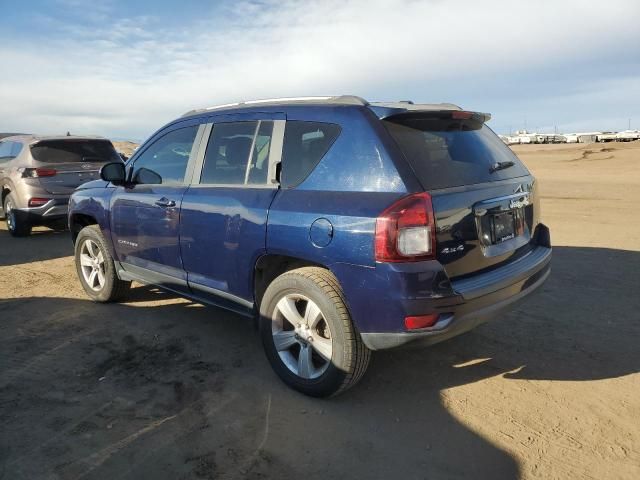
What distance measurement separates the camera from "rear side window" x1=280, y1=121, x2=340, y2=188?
10.6ft

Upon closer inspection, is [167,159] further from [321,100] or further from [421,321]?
[421,321]

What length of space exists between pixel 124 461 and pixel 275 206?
167 cm

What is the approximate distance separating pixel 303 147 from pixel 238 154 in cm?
65

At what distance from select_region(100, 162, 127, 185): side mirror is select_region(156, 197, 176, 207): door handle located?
2.26ft

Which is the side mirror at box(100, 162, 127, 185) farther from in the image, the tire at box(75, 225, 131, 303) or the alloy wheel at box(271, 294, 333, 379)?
the alloy wheel at box(271, 294, 333, 379)

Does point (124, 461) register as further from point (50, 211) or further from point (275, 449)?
point (50, 211)

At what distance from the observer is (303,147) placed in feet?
11.0

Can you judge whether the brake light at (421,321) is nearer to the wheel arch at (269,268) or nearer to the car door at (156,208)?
the wheel arch at (269,268)

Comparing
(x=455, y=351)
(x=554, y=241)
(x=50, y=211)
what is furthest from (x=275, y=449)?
(x=50, y=211)

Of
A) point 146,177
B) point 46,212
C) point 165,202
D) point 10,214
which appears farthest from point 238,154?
Answer: point 10,214

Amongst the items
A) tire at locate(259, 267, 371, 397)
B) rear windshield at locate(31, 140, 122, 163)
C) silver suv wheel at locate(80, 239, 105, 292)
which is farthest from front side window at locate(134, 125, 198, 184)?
rear windshield at locate(31, 140, 122, 163)

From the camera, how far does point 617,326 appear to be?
4305 mm

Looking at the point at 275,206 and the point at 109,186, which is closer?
the point at 275,206

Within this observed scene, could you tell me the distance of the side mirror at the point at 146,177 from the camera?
175 inches
